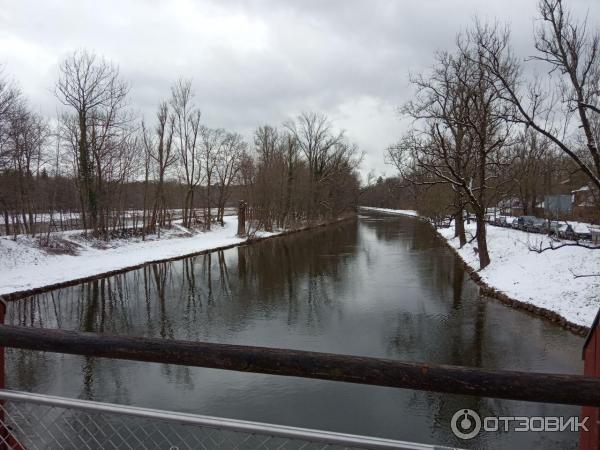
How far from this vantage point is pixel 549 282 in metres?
15.2

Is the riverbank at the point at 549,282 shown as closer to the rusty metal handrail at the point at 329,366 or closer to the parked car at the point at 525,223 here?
the parked car at the point at 525,223

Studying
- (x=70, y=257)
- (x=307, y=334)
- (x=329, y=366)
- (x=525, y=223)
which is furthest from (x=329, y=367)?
(x=525, y=223)

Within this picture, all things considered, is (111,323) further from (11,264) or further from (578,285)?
(578,285)

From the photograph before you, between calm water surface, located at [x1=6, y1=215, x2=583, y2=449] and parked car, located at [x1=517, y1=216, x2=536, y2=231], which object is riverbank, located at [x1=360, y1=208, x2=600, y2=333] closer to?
calm water surface, located at [x1=6, y1=215, x2=583, y2=449]

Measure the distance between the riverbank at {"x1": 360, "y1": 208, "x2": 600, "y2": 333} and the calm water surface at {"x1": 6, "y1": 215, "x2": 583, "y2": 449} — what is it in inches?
27.7

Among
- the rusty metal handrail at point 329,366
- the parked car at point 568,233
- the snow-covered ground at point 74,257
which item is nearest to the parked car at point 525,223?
the parked car at point 568,233

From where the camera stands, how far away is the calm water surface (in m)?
7.32

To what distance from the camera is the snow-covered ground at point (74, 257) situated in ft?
61.1

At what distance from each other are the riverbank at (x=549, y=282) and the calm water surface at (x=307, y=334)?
2.31 ft

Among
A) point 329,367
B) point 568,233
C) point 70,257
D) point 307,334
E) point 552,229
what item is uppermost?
point 329,367

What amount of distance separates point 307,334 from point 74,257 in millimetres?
17843

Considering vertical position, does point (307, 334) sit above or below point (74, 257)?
below

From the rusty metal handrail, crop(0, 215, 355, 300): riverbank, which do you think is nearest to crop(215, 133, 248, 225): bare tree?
crop(0, 215, 355, 300): riverbank

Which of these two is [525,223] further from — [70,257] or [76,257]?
[70,257]
